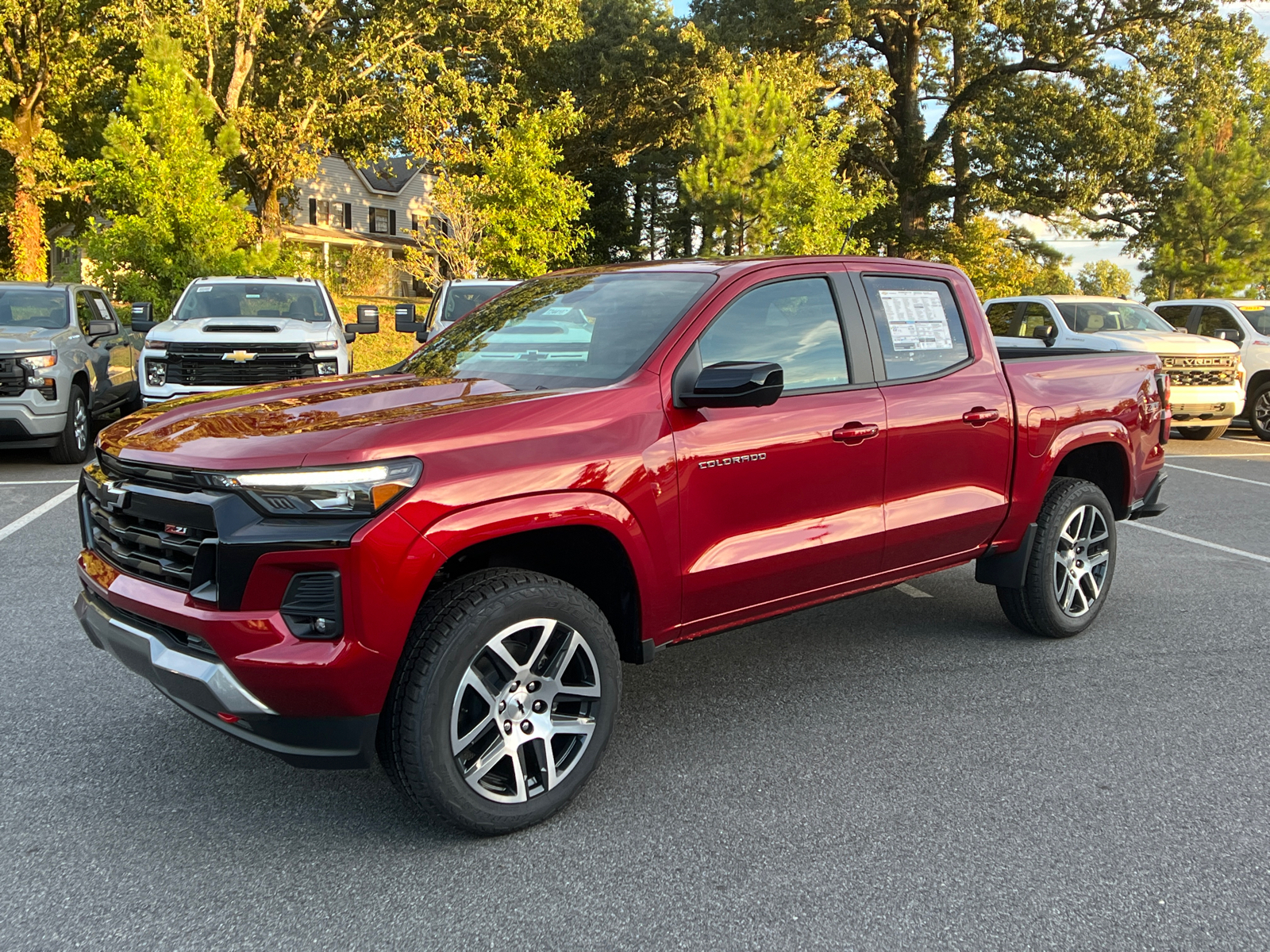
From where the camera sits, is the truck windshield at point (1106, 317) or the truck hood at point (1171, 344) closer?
the truck hood at point (1171, 344)

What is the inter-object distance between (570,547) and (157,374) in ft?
26.9

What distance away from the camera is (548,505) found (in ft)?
10.5

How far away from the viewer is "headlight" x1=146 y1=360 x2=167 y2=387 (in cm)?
1030

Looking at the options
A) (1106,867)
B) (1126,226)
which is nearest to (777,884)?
(1106,867)

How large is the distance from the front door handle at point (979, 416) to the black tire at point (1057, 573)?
65cm

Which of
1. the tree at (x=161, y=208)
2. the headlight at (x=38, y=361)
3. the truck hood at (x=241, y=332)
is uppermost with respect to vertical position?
the tree at (x=161, y=208)

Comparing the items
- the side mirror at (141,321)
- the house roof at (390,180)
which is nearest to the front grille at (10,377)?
the side mirror at (141,321)

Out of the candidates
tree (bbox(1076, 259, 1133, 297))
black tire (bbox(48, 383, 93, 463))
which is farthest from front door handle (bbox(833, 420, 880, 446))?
tree (bbox(1076, 259, 1133, 297))

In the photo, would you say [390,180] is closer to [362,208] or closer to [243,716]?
[362,208]

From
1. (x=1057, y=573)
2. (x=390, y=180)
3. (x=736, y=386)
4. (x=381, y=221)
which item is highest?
(x=390, y=180)

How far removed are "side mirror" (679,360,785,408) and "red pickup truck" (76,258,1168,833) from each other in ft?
0.04

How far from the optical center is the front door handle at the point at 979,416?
14.9 feet

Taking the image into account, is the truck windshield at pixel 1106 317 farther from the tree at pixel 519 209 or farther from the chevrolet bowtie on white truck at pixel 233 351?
the tree at pixel 519 209

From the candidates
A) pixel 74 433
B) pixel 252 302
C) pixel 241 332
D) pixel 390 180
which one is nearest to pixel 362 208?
pixel 390 180
